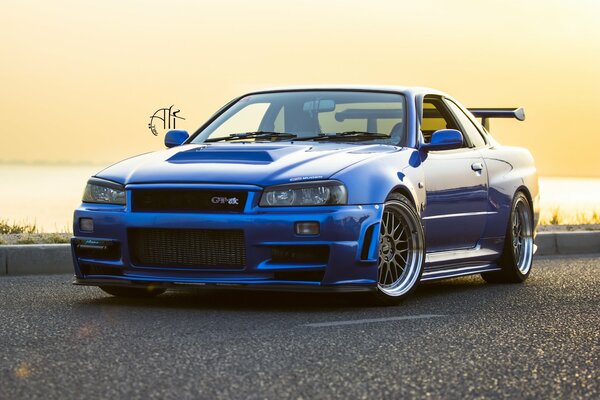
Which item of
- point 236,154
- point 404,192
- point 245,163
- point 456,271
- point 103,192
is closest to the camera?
point 245,163

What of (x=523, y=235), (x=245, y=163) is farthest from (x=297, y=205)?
(x=523, y=235)

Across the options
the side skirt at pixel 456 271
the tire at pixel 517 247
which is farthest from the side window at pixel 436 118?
the side skirt at pixel 456 271

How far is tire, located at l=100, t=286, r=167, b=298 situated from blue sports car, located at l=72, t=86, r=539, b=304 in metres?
0.01

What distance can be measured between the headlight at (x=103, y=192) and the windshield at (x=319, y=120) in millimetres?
1388

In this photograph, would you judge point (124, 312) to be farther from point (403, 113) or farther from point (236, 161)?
point (403, 113)

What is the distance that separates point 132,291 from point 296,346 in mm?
2883

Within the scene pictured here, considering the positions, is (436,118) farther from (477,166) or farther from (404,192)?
(404,192)

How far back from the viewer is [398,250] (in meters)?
8.57

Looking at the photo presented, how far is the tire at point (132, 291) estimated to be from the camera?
28.8 feet

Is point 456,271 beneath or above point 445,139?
beneath

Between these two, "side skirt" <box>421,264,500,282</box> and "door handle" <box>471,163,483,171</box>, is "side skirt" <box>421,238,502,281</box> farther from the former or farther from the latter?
"door handle" <box>471,163,483,171</box>

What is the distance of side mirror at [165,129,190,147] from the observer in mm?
9562

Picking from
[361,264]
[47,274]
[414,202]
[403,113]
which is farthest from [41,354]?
[47,274]

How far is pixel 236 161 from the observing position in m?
8.22
